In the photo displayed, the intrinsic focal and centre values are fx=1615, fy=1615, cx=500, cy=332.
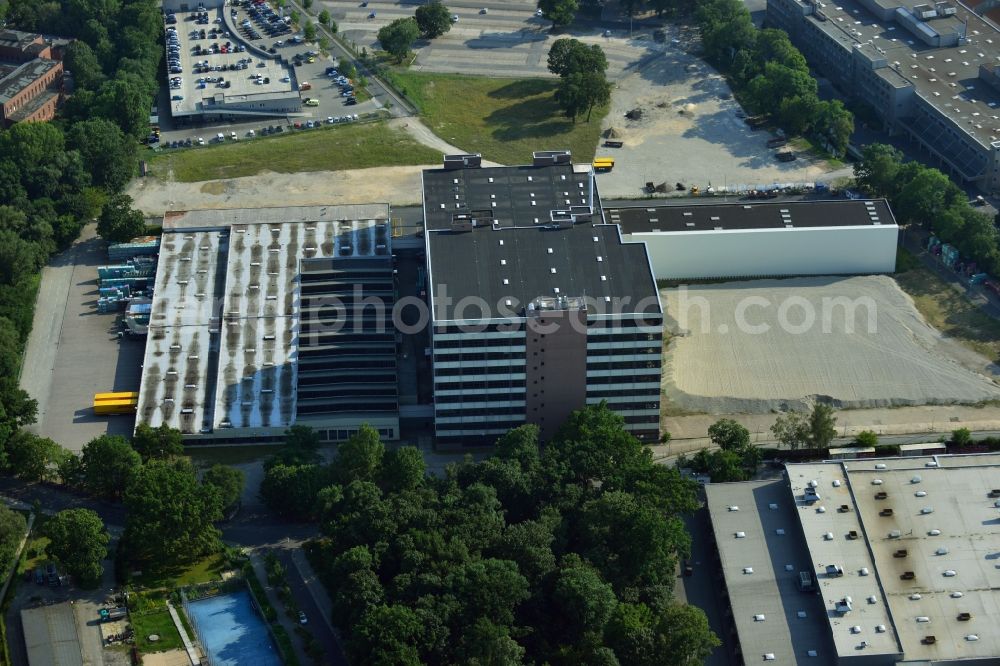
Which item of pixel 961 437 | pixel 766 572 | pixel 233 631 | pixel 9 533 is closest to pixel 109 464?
pixel 9 533

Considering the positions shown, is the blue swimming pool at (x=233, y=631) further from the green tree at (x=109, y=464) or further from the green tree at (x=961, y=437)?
the green tree at (x=961, y=437)

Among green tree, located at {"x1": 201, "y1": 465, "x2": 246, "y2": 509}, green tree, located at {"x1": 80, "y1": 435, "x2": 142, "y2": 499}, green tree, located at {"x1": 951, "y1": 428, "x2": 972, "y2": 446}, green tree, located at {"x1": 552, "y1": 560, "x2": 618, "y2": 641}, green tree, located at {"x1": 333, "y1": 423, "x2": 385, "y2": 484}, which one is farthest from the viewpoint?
green tree, located at {"x1": 951, "y1": 428, "x2": 972, "y2": 446}

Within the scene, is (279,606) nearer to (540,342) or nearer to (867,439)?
(540,342)

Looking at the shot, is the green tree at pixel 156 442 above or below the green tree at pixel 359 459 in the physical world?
below

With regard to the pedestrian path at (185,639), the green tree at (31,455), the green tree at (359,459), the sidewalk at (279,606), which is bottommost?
the sidewalk at (279,606)

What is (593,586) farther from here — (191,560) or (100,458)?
(100,458)

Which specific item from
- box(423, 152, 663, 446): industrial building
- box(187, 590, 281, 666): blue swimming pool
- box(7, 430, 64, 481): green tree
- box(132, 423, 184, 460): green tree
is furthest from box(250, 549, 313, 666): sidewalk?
box(7, 430, 64, 481): green tree

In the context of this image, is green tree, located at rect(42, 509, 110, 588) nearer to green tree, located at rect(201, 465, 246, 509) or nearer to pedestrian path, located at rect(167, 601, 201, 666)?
pedestrian path, located at rect(167, 601, 201, 666)

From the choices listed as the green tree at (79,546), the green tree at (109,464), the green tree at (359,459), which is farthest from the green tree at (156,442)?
the green tree at (359,459)
